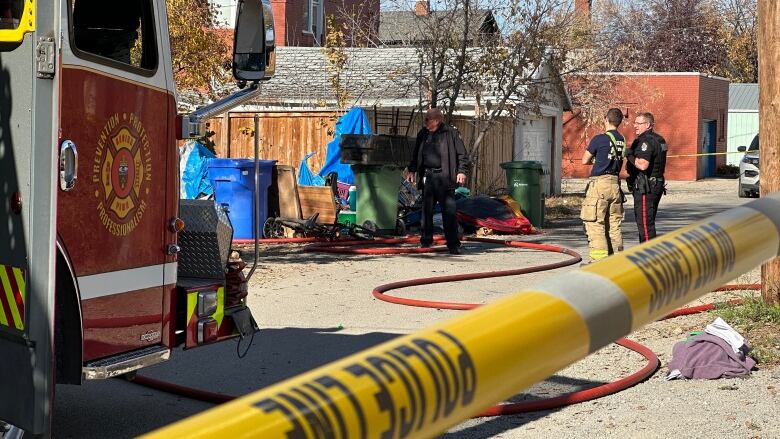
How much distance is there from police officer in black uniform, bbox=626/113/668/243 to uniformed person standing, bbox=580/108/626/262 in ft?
2.11

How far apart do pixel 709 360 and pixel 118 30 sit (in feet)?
14.3

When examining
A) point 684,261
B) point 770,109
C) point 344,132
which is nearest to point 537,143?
point 344,132

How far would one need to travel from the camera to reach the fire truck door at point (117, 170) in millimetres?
4773

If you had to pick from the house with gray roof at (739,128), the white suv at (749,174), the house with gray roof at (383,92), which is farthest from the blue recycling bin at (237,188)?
the house with gray roof at (739,128)

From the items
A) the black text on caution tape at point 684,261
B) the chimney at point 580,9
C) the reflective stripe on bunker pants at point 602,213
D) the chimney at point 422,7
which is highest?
the chimney at point 580,9

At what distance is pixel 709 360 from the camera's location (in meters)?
7.36

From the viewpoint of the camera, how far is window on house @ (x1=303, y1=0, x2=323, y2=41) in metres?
39.3

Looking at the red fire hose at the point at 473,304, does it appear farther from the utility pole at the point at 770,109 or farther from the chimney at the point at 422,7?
the chimney at the point at 422,7

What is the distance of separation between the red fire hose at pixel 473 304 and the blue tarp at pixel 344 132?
4.40m

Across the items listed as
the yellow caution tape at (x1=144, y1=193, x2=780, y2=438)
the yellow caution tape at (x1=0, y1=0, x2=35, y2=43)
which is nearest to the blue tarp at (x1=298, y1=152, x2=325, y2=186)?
the yellow caution tape at (x1=0, y1=0, x2=35, y2=43)

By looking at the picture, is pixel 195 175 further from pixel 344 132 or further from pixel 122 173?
pixel 122 173

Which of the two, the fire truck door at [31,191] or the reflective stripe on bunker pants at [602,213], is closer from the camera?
the fire truck door at [31,191]

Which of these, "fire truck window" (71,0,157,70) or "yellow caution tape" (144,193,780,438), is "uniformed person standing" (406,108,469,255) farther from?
"yellow caution tape" (144,193,780,438)

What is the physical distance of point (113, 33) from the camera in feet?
17.7
